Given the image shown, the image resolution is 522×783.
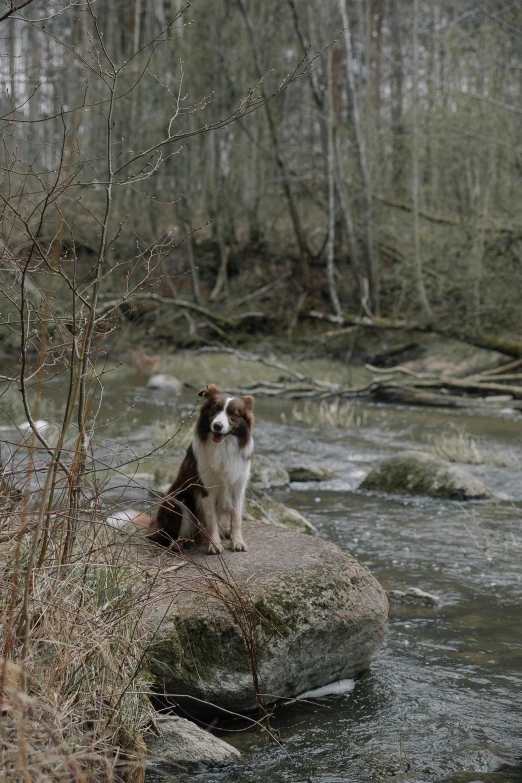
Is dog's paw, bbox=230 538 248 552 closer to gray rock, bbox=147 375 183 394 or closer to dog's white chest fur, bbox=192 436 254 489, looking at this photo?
dog's white chest fur, bbox=192 436 254 489

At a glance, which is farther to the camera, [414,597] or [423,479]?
[423,479]

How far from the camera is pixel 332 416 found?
15.2 metres

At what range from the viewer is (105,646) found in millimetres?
3699

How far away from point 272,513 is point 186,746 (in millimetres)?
4334

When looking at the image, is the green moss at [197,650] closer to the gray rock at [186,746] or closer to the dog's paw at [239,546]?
the gray rock at [186,746]

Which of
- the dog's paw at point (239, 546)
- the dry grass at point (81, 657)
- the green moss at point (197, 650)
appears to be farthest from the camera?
the dog's paw at point (239, 546)

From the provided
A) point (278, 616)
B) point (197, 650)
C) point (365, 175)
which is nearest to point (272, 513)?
point (278, 616)

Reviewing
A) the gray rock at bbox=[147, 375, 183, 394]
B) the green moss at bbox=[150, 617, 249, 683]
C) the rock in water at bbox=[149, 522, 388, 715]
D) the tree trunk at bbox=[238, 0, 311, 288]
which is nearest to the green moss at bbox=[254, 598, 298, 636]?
the rock in water at bbox=[149, 522, 388, 715]

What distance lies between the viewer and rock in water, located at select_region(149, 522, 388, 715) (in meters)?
4.67

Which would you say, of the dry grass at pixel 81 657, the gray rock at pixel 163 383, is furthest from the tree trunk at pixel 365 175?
the dry grass at pixel 81 657

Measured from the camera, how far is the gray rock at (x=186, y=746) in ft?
13.4

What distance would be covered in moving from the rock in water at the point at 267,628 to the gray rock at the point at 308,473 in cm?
571

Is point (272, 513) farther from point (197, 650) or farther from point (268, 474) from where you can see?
point (197, 650)

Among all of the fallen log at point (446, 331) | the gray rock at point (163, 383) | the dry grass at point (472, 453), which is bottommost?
the dry grass at point (472, 453)
